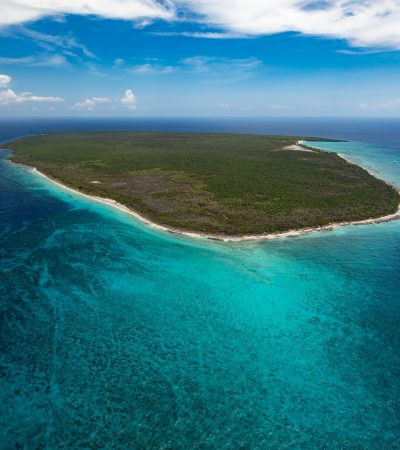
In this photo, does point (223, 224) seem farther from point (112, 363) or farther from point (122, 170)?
point (122, 170)

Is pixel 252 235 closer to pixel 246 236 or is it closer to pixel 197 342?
pixel 246 236

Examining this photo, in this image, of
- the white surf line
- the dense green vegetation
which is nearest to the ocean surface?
the white surf line

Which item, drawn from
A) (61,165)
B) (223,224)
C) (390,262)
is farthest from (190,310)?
(61,165)

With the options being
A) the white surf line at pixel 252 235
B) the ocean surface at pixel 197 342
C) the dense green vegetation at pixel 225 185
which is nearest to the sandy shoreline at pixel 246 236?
the white surf line at pixel 252 235

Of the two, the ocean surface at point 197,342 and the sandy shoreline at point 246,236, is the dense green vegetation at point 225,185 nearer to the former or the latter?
the sandy shoreline at point 246,236

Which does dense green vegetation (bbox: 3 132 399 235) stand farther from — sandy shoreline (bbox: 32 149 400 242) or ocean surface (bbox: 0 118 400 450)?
ocean surface (bbox: 0 118 400 450)

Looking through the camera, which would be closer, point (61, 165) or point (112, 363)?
point (112, 363)
